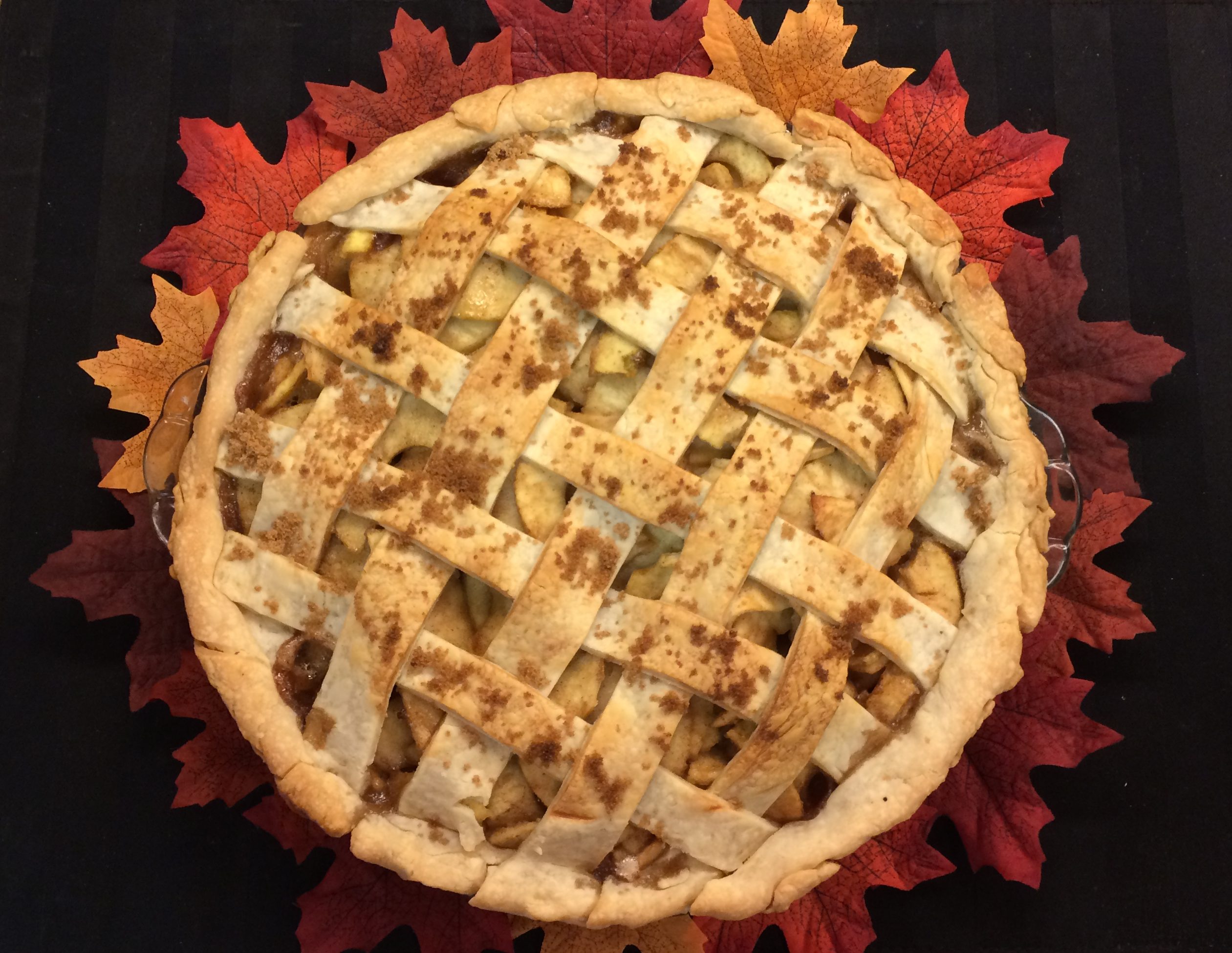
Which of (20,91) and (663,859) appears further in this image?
(20,91)

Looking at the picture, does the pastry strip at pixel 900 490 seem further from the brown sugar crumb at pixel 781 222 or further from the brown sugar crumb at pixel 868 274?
→ the brown sugar crumb at pixel 781 222

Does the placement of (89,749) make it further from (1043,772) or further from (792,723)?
(1043,772)

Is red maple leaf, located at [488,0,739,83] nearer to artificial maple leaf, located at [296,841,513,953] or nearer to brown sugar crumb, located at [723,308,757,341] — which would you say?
brown sugar crumb, located at [723,308,757,341]

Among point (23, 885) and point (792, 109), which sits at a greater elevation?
point (792, 109)

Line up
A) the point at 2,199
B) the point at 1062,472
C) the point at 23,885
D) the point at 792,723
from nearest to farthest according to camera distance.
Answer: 1. the point at 792,723
2. the point at 1062,472
3. the point at 23,885
4. the point at 2,199

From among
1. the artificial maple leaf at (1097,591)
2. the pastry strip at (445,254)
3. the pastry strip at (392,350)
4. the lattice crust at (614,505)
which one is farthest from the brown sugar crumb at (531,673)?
the artificial maple leaf at (1097,591)

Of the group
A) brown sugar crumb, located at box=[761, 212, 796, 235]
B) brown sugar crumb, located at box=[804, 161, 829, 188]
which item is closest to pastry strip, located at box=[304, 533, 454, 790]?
brown sugar crumb, located at box=[761, 212, 796, 235]

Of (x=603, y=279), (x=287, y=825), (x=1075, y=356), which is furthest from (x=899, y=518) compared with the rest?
(x=287, y=825)

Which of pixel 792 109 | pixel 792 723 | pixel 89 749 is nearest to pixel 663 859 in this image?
pixel 792 723
